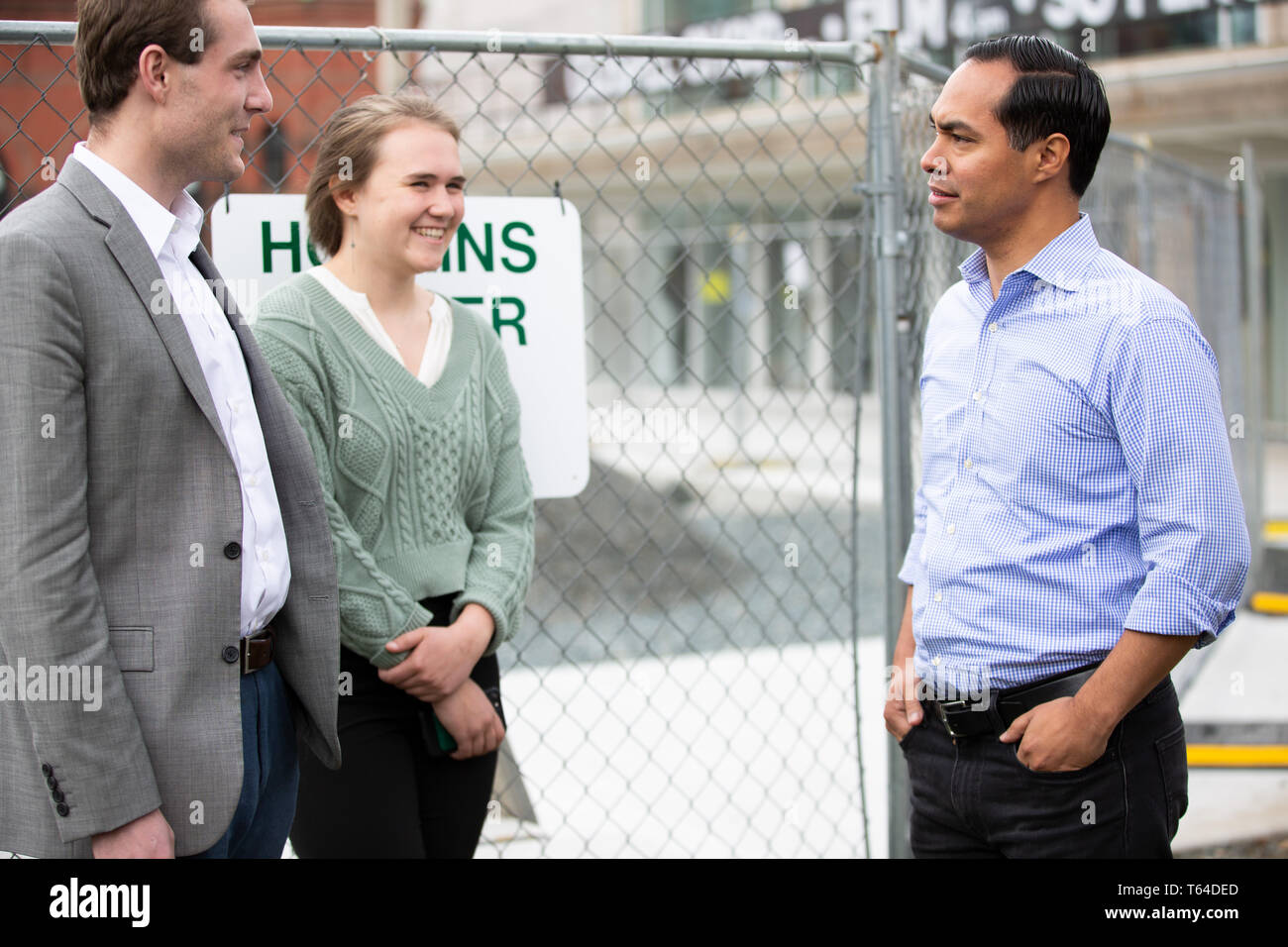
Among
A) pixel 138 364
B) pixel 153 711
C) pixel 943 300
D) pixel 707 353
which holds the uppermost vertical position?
pixel 707 353

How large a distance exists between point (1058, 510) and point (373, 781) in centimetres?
142

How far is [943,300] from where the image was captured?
7.88ft

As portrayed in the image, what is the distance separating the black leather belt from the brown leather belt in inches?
48.3

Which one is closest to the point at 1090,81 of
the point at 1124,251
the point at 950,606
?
the point at 950,606

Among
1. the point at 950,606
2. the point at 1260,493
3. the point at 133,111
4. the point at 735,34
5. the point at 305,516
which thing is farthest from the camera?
the point at 735,34

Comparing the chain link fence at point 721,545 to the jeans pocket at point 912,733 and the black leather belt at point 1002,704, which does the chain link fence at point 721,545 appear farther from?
the black leather belt at point 1002,704

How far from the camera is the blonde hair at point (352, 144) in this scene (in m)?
2.40

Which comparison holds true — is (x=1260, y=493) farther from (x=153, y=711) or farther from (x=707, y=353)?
(x=707, y=353)

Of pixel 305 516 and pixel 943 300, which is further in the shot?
pixel 943 300

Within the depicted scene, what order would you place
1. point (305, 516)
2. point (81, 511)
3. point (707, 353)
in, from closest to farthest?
1. point (81, 511)
2. point (305, 516)
3. point (707, 353)

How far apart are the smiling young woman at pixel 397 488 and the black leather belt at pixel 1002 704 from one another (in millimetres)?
928

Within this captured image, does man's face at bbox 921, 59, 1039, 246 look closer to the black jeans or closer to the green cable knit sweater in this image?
the green cable knit sweater
